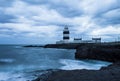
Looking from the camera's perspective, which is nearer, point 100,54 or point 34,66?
point 34,66

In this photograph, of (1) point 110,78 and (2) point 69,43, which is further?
(2) point 69,43

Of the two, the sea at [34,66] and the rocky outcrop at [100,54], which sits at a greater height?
the rocky outcrop at [100,54]

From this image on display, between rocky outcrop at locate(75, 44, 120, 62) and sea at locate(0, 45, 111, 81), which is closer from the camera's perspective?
sea at locate(0, 45, 111, 81)

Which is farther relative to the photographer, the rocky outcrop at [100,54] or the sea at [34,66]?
the rocky outcrop at [100,54]

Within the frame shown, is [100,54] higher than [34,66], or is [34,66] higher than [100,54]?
[100,54]

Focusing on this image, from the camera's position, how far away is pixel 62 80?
532 inches

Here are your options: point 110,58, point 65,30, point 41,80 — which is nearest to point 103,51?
point 110,58

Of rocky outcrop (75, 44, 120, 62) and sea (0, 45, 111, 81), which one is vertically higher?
rocky outcrop (75, 44, 120, 62)

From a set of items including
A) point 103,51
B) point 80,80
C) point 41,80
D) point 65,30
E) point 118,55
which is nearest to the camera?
point 80,80

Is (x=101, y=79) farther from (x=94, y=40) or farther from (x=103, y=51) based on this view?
(x=94, y=40)

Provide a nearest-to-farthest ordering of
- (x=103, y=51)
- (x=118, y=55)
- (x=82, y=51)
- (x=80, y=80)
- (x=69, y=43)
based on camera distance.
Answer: (x=80, y=80)
(x=118, y=55)
(x=103, y=51)
(x=82, y=51)
(x=69, y=43)

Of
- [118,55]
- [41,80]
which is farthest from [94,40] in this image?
[41,80]

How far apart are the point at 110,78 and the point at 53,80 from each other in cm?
330

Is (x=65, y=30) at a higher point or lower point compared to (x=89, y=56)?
higher
